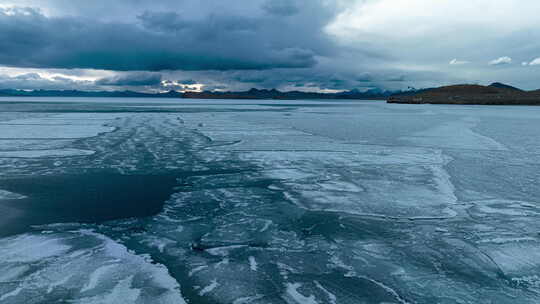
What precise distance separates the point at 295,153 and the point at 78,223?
7.69 metres

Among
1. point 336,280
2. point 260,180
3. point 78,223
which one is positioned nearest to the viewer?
point 336,280

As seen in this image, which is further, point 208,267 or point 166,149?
point 166,149

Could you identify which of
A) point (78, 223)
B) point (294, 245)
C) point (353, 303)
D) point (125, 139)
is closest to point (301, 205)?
point (294, 245)

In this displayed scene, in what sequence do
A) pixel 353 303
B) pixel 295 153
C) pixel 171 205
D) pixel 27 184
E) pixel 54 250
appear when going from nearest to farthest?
pixel 353 303
pixel 54 250
pixel 171 205
pixel 27 184
pixel 295 153

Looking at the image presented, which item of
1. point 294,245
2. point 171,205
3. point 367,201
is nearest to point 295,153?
point 367,201

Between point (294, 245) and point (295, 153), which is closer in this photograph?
point (294, 245)

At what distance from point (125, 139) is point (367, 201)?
1144 centimetres

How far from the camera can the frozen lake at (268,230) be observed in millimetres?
3754

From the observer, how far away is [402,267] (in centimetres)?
424

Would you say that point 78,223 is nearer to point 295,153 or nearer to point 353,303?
point 353,303

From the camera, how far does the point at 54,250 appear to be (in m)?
4.55

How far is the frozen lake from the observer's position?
375 cm

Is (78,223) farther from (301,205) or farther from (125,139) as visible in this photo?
(125,139)

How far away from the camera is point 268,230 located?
534cm
